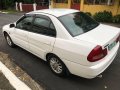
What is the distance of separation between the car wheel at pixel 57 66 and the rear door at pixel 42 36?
0.28 m

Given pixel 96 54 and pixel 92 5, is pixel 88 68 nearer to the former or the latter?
pixel 96 54

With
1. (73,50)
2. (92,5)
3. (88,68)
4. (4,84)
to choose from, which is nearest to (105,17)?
(92,5)

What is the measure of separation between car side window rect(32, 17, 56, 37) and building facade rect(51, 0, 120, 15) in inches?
457

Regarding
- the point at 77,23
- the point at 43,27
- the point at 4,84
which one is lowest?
the point at 4,84

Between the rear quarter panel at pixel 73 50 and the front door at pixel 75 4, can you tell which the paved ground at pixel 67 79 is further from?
the front door at pixel 75 4

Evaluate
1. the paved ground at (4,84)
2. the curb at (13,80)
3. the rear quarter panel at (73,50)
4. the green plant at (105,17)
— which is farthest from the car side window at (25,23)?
the green plant at (105,17)

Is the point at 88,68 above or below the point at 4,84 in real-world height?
above

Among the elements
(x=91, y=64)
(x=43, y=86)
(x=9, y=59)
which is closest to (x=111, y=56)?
(x=91, y=64)

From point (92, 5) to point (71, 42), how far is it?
14.3 m

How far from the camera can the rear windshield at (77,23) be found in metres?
4.26

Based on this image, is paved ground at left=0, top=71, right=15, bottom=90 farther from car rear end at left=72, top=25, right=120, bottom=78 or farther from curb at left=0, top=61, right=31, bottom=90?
car rear end at left=72, top=25, right=120, bottom=78

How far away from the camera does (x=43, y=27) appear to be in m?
4.75

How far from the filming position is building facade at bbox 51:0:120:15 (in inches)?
596

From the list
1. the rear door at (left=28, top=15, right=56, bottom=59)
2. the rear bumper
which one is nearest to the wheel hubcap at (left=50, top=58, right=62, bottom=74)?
the rear door at (left=28, top=15, right=56, bottom=59)
